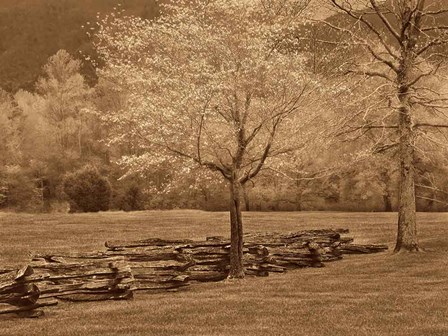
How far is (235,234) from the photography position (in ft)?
58.9

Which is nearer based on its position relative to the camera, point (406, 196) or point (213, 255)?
point (213, 255)

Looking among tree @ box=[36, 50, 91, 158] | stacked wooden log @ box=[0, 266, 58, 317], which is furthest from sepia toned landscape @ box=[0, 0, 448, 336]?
Result: tree @ box=[36, 50, 91, 158]

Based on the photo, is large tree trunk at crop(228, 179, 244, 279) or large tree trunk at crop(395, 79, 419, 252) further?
large tree trunk at crop(395, 79, 419, 252)

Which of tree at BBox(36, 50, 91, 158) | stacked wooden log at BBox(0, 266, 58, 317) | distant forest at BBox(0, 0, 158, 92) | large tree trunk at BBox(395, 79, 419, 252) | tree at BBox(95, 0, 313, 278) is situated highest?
distant forest at BBox(0, 0, 158, 92)

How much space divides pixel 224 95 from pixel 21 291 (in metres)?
7.82

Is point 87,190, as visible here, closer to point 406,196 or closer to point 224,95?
point 406,196

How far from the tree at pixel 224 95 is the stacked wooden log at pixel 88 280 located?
3992 millimetres

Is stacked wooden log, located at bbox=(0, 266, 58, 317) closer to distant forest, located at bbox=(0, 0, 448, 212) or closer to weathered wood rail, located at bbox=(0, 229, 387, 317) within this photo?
weathered wood rail, located at bbox=(0, 229, 387, 317)

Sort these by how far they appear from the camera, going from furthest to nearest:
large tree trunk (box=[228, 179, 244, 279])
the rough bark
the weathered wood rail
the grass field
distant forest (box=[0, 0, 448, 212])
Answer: distant forest (box=[0, 0, 448, 212]), the rough bark, large tree trunk (box=[228, 179, 244, 279]), the weathered wood rail, the grass field

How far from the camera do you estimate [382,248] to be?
2567 cm

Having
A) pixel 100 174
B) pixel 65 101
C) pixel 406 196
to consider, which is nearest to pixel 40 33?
pixel 65 101

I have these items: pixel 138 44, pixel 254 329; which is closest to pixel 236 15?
pixel 138 44

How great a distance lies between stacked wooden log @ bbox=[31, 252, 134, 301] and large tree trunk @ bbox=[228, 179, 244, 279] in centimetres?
427

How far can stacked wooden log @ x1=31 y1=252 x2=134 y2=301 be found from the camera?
552 inches
